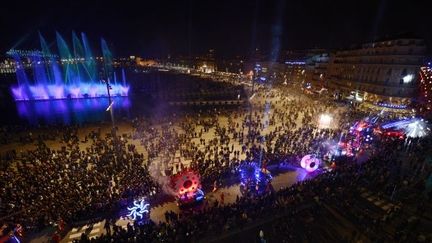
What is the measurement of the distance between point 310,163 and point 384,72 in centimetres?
3400

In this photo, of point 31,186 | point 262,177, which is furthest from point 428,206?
point 31,186

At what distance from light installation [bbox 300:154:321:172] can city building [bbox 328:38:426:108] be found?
28.0 m

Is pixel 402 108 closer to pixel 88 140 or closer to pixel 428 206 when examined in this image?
pixel 428 206

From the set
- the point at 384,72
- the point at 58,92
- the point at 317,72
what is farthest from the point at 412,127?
the point at 58,92

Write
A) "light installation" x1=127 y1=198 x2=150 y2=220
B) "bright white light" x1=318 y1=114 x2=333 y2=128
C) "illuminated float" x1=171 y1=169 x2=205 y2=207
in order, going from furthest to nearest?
"bright white light" x1=318 y1=114 x2=333 y2=128 < "illuminated float" x1=171 y1=169 x2=205 y2=207 < "light installation" x1=127 y1=198 x2=150 y2=220

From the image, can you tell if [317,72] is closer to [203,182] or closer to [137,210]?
[203,182]

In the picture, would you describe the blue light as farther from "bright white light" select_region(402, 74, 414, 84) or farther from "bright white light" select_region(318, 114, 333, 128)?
"bright white light" select_region(402, 74, 414, 84)

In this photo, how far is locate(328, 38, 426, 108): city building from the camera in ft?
128

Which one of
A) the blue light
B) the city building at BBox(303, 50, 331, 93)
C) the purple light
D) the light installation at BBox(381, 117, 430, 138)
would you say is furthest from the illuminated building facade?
the purple light

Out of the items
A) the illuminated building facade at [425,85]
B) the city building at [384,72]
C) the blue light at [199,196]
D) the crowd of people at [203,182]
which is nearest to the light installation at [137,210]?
the crowd of people at [203,182]

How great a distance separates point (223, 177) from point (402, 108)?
3432cm

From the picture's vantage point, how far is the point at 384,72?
4322 cm

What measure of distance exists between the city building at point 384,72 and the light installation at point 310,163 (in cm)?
2798

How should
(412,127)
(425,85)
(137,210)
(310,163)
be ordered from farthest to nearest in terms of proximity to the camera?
(425,85) < (412,127) < (310,163) < (137,210)
